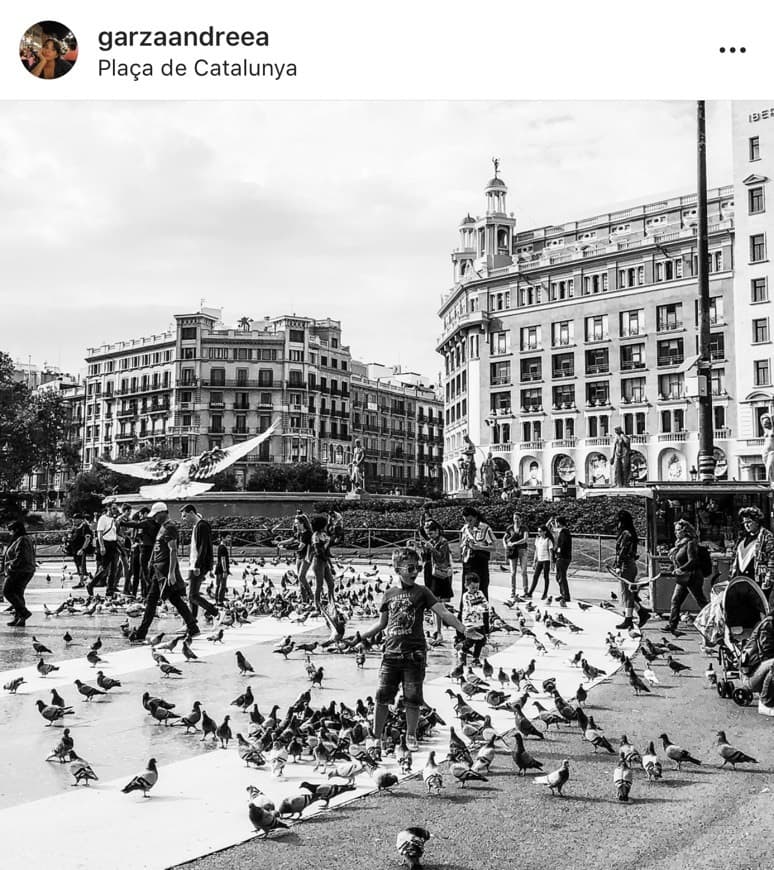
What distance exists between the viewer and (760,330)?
50594 mm

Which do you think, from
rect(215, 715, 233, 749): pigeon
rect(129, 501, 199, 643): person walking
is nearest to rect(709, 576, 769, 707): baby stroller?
rect(215, 715, 233, 749): pigeon

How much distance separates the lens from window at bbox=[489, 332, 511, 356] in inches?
2945

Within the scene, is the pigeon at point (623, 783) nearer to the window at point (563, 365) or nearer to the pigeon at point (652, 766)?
the pigeon at point (652, 766)

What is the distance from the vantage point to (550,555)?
18.5 metres

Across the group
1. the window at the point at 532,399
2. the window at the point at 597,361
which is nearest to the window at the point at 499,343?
the window at the point at 532,399

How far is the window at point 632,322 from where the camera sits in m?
65.8

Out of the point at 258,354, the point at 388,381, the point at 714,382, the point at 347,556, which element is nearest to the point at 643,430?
the point at 714,382

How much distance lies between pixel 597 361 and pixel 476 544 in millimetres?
58055

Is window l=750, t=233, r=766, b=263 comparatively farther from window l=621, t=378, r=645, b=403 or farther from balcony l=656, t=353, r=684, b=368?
window l=621, t=378, r=645, b=403

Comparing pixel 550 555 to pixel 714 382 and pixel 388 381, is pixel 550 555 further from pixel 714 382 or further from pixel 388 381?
pixel 388 381

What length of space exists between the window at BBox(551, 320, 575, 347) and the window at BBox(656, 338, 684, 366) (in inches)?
294

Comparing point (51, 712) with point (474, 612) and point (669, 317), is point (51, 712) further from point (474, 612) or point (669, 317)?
point (669, 317)

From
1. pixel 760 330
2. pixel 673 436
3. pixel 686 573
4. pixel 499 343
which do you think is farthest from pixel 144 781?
pixel 499 343

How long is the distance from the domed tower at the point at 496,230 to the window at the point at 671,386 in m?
20.6
